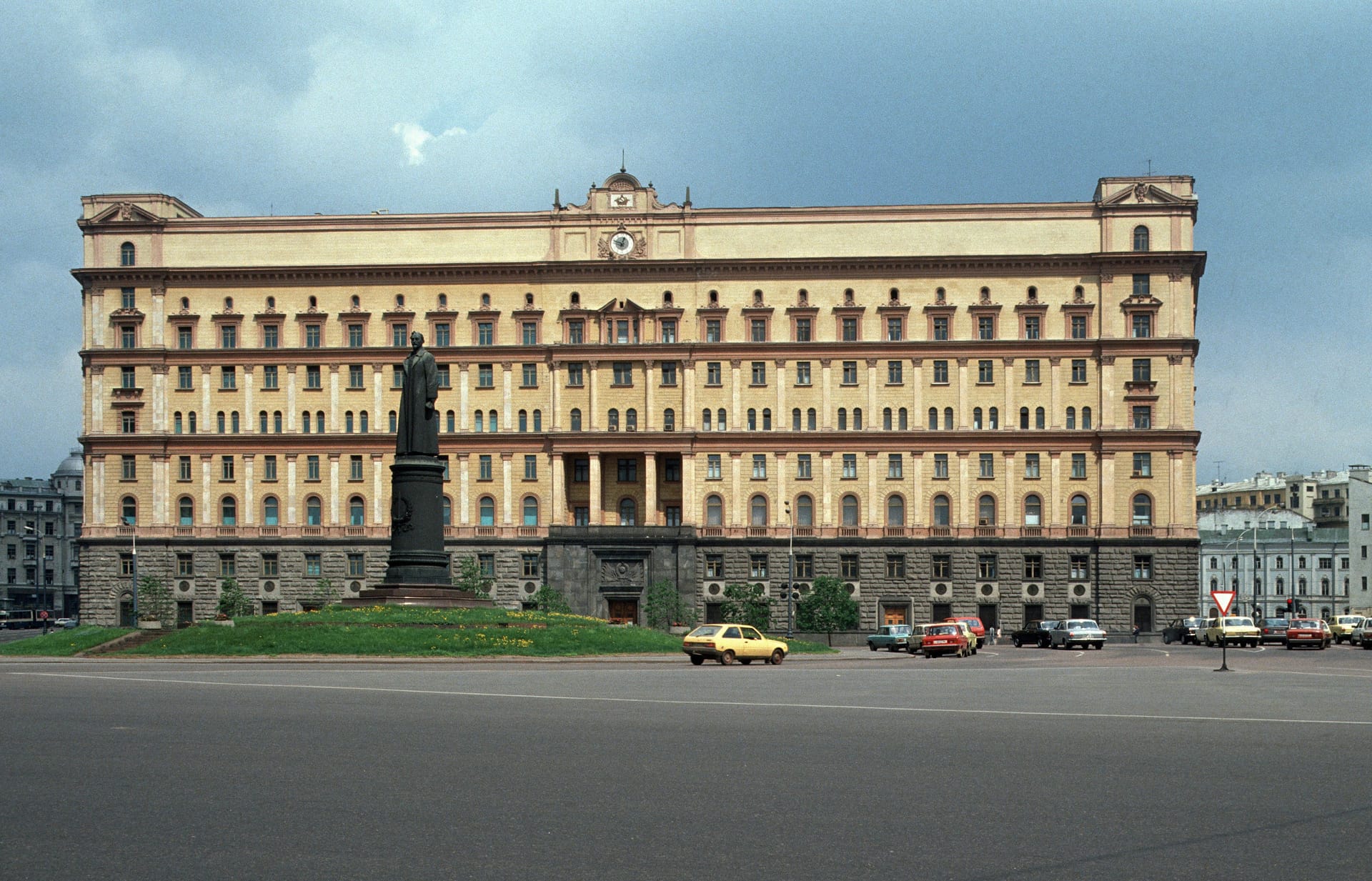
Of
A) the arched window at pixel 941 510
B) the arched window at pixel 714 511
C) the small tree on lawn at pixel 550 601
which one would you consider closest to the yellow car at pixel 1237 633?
the arched window at pixel 941 510

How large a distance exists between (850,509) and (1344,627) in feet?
105

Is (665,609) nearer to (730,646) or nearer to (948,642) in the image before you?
(948,642)

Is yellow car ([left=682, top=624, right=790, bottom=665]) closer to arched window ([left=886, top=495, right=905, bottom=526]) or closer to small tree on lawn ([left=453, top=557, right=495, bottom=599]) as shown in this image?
small tree on lawn ([left=453, top=557, right=495, bottom=599])

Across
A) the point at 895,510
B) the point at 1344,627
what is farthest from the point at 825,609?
the point at 1344,627

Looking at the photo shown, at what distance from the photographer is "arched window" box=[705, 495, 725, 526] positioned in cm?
9869

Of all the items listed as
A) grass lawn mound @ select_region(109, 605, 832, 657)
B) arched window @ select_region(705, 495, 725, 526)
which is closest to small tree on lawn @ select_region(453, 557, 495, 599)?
arched window @ select_region(705, 495, 725, 526)

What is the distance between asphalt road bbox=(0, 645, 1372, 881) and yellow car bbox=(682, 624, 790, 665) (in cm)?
1907

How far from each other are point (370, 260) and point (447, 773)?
88.8 metres

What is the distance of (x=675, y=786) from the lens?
48.4 ft

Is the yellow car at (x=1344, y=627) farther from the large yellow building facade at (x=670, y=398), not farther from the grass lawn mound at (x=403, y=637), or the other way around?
the grass lawn mound at (x=403, y=637)

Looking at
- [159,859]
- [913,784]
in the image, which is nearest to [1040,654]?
[913,784]

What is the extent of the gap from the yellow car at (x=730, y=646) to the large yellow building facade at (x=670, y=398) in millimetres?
45533

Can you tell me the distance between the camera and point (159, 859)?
11.0 metres

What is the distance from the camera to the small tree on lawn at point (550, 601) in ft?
301
